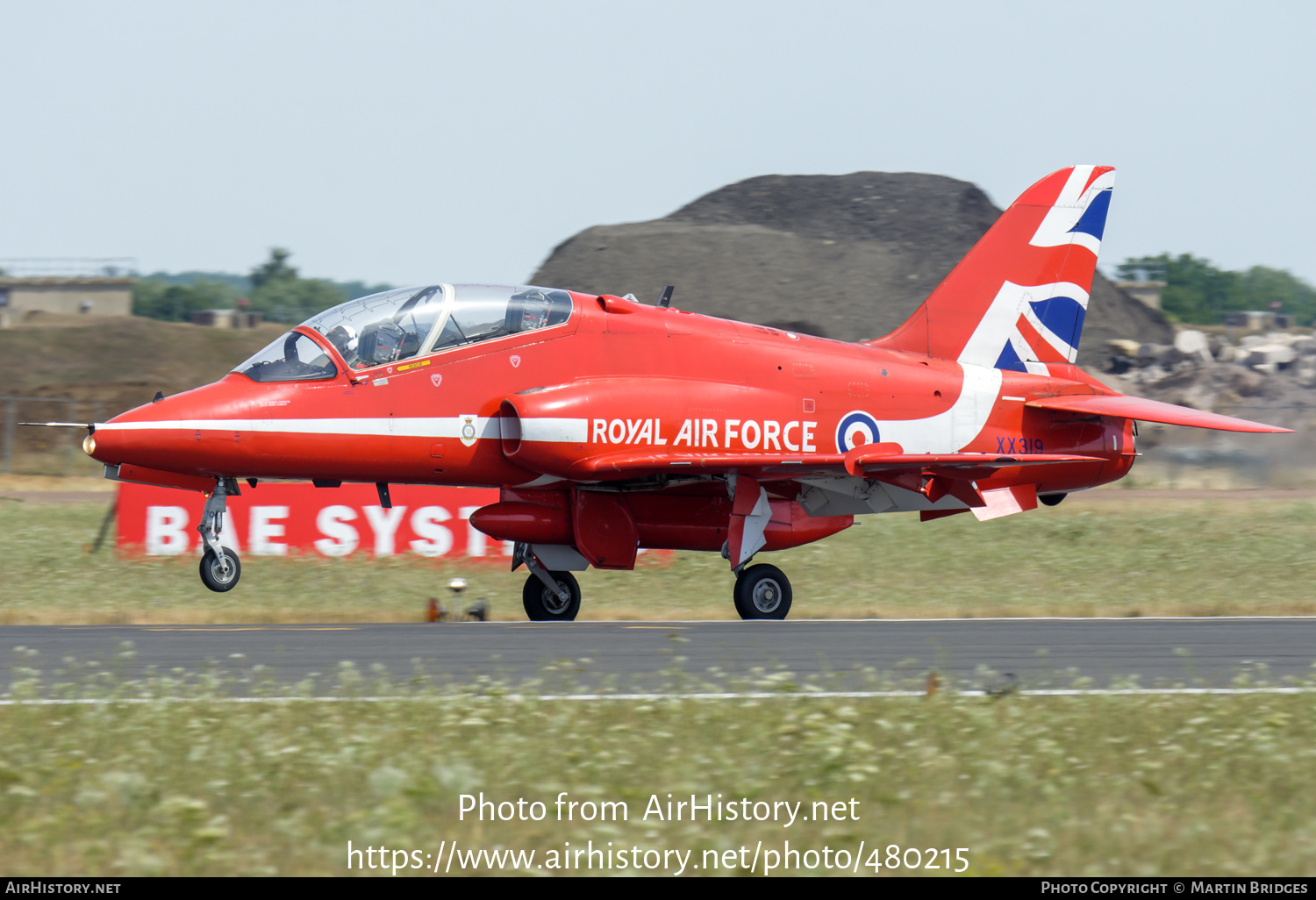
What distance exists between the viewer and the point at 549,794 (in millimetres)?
6031

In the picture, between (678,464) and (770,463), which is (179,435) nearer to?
(678,464)

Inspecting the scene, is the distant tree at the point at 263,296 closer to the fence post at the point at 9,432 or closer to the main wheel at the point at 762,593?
the fence post at the point at 9,432

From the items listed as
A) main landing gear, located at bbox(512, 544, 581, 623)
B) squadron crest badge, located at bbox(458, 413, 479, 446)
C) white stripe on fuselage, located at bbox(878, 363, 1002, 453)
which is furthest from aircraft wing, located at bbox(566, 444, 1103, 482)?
main landing gear, located at bbox(512, 544, 581, 623)

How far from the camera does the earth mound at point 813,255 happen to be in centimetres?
5006

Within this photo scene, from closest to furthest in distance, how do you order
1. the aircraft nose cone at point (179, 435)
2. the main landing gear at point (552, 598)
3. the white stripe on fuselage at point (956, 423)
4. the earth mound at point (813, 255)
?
the aircraft nose cone at point (179, 435) < the main landing gear at point (552, 598) < the white stripe on fuselage at point (956, 423) < the earth mound at point (813, 255)

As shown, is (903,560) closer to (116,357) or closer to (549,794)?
(549,794)

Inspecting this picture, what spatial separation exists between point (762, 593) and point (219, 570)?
562 centimetres

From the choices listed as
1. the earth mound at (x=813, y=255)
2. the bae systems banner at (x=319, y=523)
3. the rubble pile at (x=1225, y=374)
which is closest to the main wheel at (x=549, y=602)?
the bae systems banner at (x=319, y=523)

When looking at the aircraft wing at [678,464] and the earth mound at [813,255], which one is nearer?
the aircraft wing at [678,464]

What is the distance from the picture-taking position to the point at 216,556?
1319cm

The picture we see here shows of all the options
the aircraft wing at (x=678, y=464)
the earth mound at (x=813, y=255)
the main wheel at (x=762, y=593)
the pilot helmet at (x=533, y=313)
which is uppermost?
the earth mound at (x=813, y=255)

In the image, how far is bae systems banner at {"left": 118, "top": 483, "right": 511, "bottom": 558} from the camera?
19391 millimetres

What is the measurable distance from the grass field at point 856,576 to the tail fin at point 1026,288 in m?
3.30

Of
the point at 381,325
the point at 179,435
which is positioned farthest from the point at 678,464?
the point at 179,435
